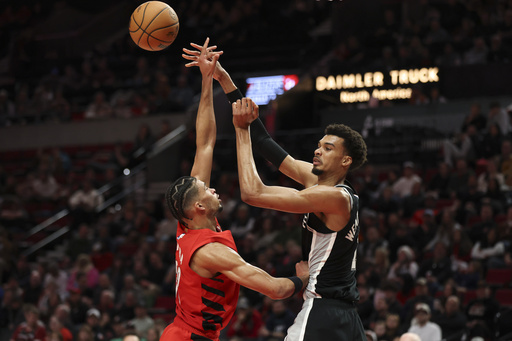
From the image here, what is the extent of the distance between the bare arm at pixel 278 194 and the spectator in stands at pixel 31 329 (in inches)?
314

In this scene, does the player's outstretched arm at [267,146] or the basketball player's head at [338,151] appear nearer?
the basketball player's head at [338,151]

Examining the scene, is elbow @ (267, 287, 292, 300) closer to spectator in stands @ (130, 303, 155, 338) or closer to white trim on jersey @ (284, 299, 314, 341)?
white trim on jersey @ (284, 299, 314, 341)

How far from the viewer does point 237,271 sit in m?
4.55

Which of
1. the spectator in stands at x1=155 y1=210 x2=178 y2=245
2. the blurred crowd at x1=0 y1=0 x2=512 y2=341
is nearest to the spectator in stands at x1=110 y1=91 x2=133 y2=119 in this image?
the blurred crowd at x1=0 y1=0 x2=512 y2=341

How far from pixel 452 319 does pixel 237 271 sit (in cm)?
570

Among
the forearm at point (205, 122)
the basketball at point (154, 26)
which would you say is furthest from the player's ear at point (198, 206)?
the basketball at point (154, 26)

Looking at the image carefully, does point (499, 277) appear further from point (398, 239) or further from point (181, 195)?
point (181, 195)

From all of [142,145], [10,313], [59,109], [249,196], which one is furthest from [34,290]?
[249,196]

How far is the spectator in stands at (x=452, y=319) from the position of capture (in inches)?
371

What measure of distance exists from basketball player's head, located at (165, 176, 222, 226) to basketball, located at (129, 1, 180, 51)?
142cm

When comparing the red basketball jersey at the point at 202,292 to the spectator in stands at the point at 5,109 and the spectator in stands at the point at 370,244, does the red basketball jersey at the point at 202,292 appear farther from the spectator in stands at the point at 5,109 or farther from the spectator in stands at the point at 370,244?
the spectator in stands at the point at 5,109

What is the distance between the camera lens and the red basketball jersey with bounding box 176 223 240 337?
4.73 m

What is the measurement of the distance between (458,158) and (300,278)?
9768 millimetres

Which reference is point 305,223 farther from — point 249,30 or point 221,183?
point 249,30
